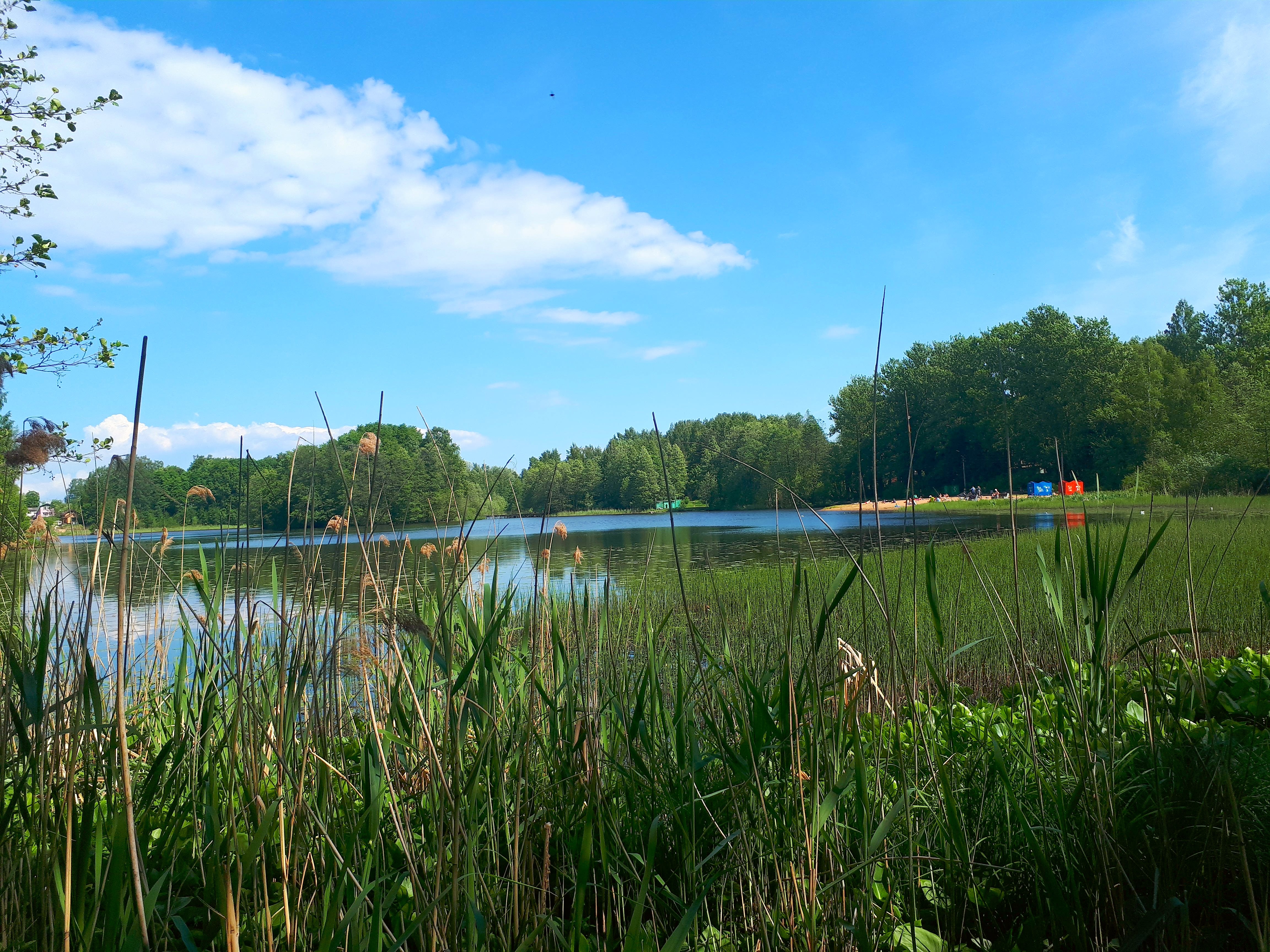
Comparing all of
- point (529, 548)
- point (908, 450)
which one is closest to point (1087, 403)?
point (908, 450)

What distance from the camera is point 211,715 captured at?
1665 mm

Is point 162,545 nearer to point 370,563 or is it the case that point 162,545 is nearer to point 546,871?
point 370,563

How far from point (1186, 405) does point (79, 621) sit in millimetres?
45027

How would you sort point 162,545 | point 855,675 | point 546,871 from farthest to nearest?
point 162,545 → point 855,675 → point 546,871

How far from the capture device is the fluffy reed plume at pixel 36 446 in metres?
1.67

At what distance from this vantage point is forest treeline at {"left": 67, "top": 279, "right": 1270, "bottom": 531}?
2.53m

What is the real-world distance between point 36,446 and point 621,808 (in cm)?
167

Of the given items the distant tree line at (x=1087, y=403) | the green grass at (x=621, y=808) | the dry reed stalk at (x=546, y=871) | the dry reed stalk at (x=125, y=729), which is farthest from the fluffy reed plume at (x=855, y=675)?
the distant tree line at (x=1087, y=403)

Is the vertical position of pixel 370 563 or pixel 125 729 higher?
pixel 370 563

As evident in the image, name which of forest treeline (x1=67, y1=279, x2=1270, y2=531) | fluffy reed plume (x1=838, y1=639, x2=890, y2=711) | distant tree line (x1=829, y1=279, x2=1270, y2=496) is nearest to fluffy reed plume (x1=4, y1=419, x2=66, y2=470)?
forest treeline (x1=67, y1=279, x2=1270, y2=531)

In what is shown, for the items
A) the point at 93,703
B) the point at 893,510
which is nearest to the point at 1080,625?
the point at 93,703

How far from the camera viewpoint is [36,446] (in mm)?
1715

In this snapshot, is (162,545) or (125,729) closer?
(125,729)

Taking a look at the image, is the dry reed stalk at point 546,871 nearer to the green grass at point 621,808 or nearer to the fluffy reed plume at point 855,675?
the green grass at point 621,808
